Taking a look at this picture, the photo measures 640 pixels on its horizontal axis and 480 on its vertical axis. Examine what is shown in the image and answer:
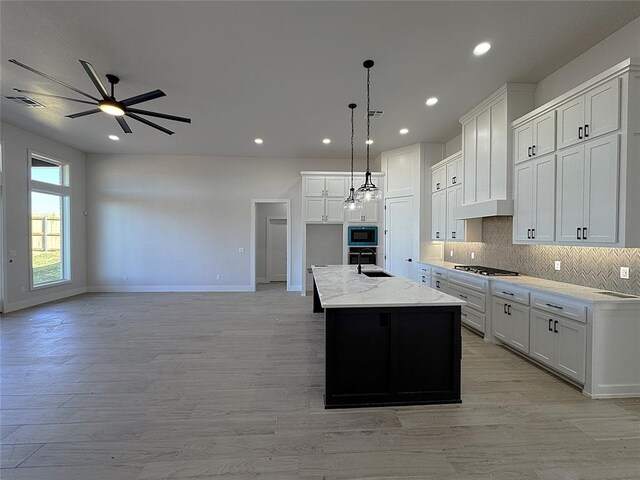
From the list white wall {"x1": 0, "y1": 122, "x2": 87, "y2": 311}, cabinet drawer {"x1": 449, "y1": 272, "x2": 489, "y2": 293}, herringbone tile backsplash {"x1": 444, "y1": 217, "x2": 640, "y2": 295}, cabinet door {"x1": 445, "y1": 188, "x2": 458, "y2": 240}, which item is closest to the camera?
herringbone tile backsplash {"x1": 444, "y1": 217, "x2": 640, "y2": 295}

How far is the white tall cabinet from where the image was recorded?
7.71ft

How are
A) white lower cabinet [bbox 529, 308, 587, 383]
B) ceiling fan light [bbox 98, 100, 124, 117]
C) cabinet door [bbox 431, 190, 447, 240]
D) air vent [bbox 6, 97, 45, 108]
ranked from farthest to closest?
cabinet door [bbox 431, 190, 447, 240] < air vent [bbox 6, 97, 45, 108] < ceiling fan light [bbox 98, 100, 124, 117] < white lower cabinet [bbox 529, 308, 587, 383]

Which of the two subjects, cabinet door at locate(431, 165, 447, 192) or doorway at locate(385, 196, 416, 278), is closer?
cabinet door at locate(431, 165, 447, 192)

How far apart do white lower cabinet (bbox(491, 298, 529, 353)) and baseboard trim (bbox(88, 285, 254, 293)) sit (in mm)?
5310

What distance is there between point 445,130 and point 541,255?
283 centimetres

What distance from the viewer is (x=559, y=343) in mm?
2701

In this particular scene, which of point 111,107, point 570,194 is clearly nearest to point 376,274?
point 570,194

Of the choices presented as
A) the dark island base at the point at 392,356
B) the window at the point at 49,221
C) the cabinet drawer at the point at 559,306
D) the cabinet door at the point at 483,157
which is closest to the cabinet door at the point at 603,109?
the cabinet door at the point at 483,157

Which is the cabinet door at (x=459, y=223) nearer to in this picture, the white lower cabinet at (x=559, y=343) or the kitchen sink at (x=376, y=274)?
the kitchen sink at (x=376, y=274)

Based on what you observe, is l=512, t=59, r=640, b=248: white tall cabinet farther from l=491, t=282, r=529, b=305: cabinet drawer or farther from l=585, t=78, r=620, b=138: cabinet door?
l=491, t=282, r=529, b=305: cabinet drawer

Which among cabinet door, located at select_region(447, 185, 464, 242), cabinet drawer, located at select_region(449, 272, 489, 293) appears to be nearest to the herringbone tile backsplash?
cabinet door, located at select_region(447, 185, 464, 242)

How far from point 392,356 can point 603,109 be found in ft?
9.25

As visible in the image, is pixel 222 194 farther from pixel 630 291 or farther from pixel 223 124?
pixel 630 291

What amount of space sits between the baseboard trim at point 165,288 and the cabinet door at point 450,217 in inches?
185
